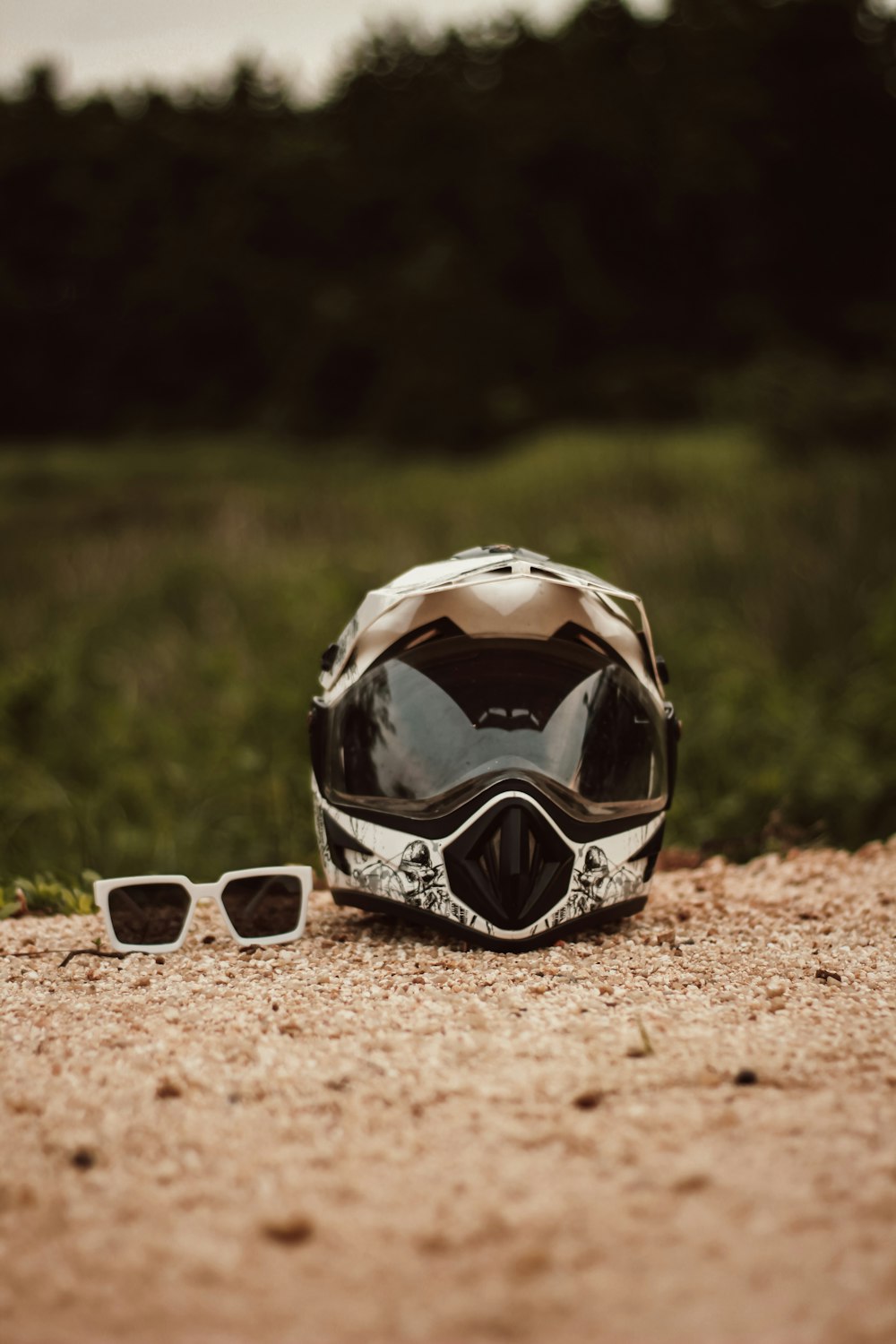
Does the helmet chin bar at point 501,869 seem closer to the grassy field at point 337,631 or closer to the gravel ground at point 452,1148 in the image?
the gravel ground at point 452,1148

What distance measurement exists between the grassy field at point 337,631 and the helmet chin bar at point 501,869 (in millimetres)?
1716

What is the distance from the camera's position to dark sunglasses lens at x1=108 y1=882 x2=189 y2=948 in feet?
10.6

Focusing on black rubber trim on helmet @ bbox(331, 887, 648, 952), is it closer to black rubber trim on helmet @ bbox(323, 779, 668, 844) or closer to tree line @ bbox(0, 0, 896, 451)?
black rubber trim on helmet @ bbox(323, 779, 668, 844)

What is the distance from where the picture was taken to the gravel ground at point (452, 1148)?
5.01 ft

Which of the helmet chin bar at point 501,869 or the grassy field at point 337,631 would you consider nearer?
the helmet chin bar at point 501,869

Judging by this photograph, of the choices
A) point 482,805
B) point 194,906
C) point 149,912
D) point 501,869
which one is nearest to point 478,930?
point 501,869

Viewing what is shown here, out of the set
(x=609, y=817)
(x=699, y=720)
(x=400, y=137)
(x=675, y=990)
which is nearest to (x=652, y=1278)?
(x=675, y=990)

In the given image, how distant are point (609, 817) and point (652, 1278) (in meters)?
1.73

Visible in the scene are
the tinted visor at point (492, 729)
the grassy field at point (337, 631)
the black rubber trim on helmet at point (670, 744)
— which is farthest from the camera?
the grassy field at point (337, 631)

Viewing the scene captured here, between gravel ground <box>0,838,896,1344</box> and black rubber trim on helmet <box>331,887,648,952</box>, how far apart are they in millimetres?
51

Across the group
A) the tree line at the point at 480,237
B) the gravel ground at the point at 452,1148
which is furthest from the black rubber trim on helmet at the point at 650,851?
the tree line at the point at 480,237

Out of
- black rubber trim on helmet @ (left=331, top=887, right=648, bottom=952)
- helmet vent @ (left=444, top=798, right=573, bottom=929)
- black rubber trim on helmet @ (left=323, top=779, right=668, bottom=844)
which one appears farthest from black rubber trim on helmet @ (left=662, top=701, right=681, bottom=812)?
helmet vent @ (left=444, top=798, right=573, bottom=929)

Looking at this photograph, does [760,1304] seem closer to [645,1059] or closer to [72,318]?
[645,1059]

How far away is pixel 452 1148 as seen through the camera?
194cm
